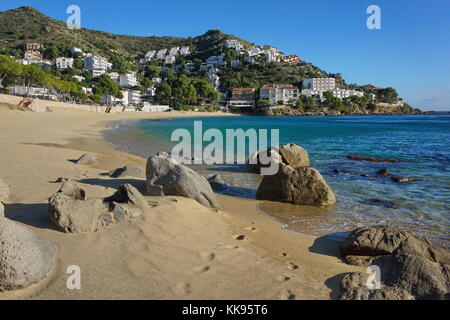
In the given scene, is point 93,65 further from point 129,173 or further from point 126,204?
point 126,204

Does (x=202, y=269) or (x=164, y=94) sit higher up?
(x=164, y=94)

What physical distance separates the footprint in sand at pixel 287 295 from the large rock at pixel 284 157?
28.8ft

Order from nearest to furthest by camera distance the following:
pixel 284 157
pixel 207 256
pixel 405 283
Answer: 1. pixel 405 283
2. pixel 207 256
3. pixel 284 157

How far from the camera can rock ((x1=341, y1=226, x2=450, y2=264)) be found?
4.97 meters

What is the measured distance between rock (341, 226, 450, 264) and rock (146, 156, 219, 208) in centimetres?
306

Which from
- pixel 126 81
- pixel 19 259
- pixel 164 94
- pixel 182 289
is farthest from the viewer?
pixel 126 81

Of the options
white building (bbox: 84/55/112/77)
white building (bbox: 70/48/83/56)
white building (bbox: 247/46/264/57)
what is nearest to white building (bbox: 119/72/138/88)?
white building (bbox: 84/55/112/77)

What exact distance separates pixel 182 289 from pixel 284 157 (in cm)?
1011

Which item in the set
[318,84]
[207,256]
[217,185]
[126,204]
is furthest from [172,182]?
[318,84]

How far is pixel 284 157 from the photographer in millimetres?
13148

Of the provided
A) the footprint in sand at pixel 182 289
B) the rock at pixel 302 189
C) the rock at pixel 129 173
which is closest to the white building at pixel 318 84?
the rock at pixel 302 189

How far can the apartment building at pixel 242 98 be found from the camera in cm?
13138

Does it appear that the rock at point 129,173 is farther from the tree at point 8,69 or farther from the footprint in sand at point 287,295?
the tree at point 8,69

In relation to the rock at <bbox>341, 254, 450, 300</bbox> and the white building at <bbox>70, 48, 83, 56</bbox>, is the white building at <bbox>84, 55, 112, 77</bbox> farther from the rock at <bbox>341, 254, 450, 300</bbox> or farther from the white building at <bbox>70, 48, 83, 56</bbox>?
the rock at <bbox>341, 254, 450, 300</bbox>
